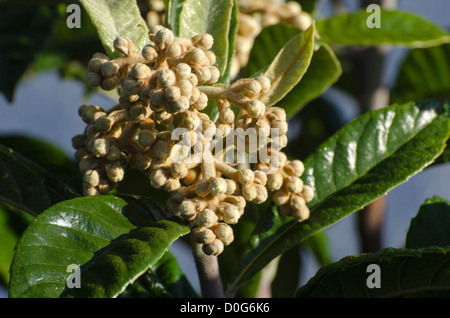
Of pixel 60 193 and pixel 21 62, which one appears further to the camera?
pixel 21 62

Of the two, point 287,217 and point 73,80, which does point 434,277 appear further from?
point 73,80

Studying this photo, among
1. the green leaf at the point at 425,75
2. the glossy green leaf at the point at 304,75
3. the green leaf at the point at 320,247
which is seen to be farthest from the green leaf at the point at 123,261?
the green leaf at the point at 425,75

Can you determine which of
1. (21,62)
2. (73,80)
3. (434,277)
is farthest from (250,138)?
(73,80)

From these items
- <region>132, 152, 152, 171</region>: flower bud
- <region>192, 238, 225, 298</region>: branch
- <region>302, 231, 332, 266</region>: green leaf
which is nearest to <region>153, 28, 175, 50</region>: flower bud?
<region>132, 152, 152, 171</region>: flower bud

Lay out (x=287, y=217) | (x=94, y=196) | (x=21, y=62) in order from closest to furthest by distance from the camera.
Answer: (x=94, y=196) → (x=287, y=217) → (x=21, y=62)

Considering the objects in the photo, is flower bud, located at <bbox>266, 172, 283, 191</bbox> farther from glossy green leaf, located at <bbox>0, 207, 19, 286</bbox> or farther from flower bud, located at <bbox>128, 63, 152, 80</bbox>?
glossy green leaf, located at <bbox>0, 207, 19, 286</bbox>

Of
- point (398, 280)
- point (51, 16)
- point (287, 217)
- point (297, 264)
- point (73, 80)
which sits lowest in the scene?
point (297, 264)

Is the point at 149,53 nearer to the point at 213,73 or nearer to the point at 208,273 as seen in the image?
the point at 213,73
